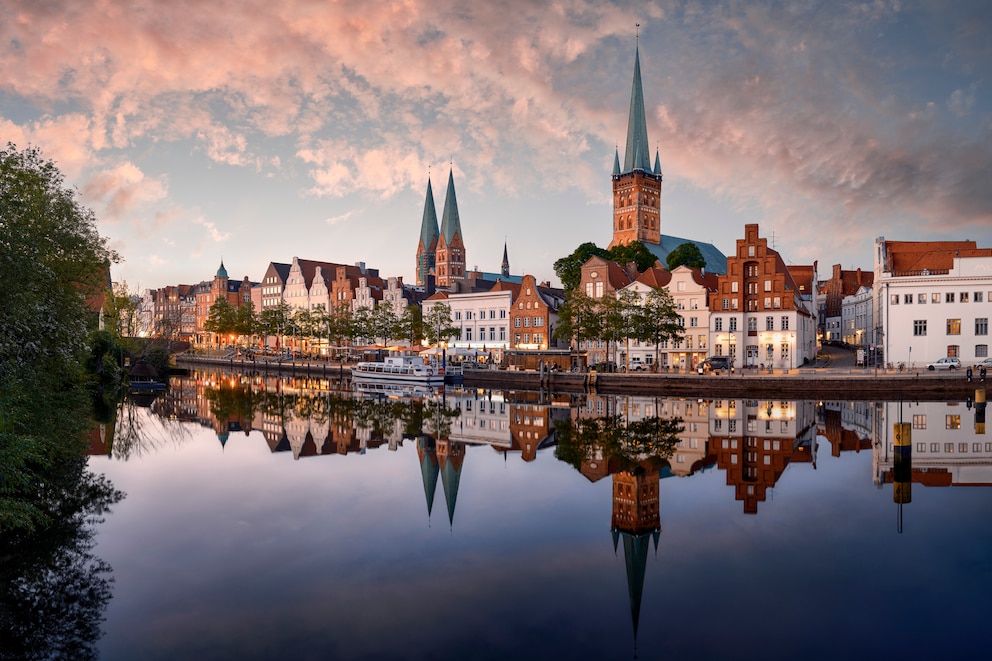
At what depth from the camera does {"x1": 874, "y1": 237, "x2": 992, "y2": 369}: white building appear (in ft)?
196

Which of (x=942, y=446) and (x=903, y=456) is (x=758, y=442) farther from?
(x=903, y=456)

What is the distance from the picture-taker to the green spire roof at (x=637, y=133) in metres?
136

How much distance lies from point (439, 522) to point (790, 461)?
15889mm

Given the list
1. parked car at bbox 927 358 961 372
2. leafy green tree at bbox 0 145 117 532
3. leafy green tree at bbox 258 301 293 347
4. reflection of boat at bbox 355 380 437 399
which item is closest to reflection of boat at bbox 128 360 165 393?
reflection of boat at bbox 355 380 437 399

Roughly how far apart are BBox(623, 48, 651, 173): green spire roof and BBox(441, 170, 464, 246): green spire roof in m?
38.6

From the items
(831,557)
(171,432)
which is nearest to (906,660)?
(831,557)

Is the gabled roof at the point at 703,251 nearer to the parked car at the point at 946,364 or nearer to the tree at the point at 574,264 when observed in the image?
the tree at the point at 574,264

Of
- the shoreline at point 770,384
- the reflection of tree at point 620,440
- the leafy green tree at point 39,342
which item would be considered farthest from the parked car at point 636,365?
the leafy green tree at point 39,342

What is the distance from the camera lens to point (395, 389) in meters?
67.5

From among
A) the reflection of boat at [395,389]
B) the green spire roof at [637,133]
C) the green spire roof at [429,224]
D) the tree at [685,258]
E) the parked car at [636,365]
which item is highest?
the green spire roof at [637,133]

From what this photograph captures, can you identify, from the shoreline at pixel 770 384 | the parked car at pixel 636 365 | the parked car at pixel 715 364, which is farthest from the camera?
the parked car at pixel 636 365

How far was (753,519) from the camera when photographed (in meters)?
18.6

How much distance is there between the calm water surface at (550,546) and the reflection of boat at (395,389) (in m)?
26.5

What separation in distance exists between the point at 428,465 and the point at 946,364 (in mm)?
50254
